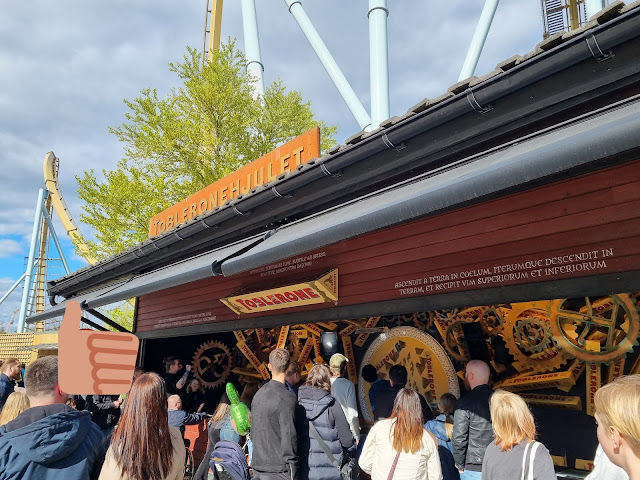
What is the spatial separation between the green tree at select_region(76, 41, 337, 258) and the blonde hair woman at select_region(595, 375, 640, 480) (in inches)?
559

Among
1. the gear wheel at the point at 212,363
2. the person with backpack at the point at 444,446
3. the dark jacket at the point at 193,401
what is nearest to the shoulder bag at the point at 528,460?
the person with backpack at the point at 444,446

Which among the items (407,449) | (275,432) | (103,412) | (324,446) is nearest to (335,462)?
(324,446)

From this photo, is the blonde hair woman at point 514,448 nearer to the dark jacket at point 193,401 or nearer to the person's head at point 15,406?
the person's head at point 15,406

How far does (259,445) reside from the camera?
→ 3951 mm

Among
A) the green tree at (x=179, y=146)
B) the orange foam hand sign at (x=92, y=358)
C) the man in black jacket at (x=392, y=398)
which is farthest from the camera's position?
the green tree at (x=179, y=146)

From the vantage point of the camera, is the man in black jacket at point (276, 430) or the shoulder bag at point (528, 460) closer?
the shoulder bag at point (528, 460)

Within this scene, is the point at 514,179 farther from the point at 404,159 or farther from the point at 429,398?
the point at 429,398

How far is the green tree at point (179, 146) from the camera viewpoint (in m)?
14.9

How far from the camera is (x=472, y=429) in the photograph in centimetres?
400

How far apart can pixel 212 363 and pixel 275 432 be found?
6.27m

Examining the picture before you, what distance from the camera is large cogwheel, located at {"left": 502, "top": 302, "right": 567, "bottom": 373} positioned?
5262 millimetres

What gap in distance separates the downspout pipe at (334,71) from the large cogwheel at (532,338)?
13.1 m

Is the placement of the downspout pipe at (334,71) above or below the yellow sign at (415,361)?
above

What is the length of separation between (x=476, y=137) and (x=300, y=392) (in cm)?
287
